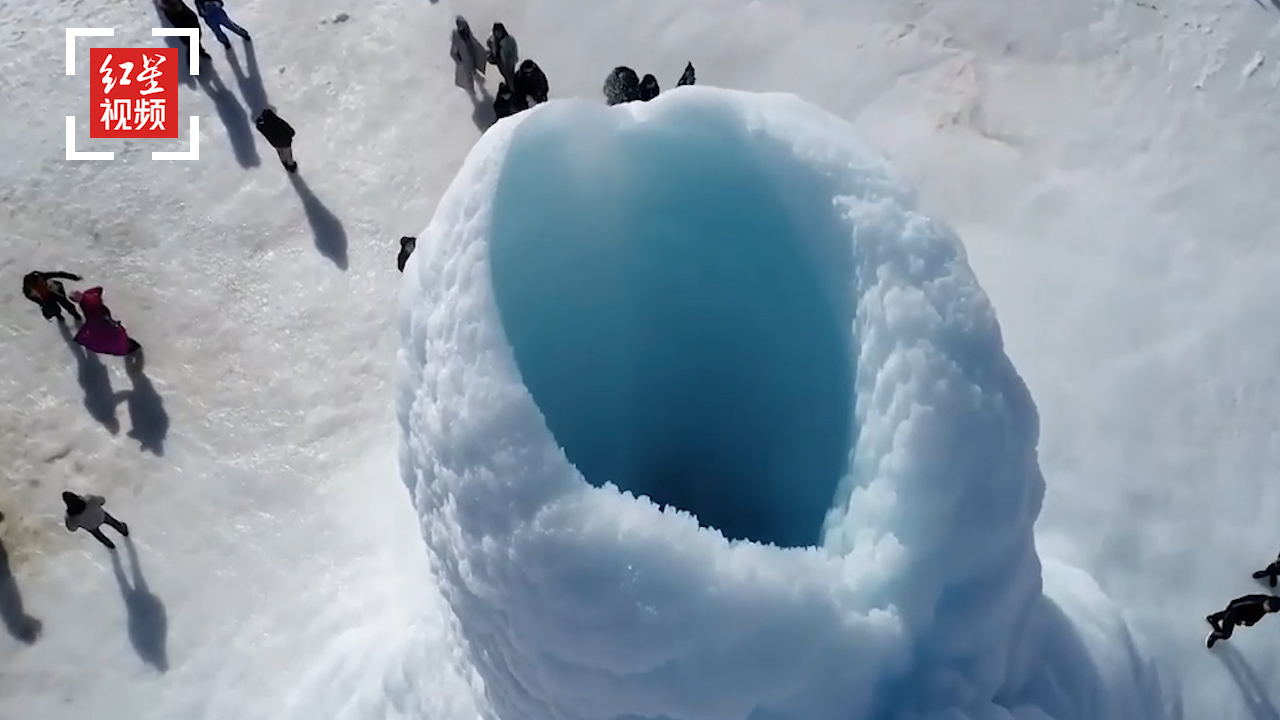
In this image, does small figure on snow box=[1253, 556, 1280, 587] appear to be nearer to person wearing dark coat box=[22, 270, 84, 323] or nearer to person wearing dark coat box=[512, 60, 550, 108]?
person wearing dark coat box=[512, 60, 550, 108]

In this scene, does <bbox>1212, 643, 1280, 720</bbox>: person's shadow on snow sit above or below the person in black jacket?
above

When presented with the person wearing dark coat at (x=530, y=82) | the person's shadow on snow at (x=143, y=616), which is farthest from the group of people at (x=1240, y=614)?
the person's shadow on snow at (x=143, y=616)

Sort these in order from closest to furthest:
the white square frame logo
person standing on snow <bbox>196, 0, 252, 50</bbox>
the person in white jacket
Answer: the person in white jacket, person standing on snow <bbox>196, 0, 252, 50</bbox>, the white square frame logo

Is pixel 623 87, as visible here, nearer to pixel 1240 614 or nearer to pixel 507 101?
pixel 507 101

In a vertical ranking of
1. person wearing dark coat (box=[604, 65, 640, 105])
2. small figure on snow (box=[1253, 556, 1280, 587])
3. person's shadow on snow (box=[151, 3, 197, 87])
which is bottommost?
person's shadow on snow (box=[151, 3, 197, 87])

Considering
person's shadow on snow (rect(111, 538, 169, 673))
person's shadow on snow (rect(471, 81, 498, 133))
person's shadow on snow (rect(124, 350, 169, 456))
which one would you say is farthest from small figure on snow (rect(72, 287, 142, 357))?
person's shadow on snow (rect(471, 81, 498, 133))

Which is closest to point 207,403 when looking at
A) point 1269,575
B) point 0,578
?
point 0,578

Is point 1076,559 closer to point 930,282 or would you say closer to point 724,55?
point 930,282
